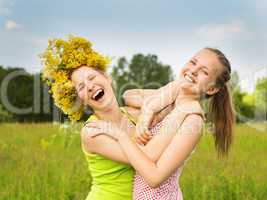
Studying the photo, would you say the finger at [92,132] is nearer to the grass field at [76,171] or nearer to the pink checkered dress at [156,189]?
the pink checkered dress at [156,189]

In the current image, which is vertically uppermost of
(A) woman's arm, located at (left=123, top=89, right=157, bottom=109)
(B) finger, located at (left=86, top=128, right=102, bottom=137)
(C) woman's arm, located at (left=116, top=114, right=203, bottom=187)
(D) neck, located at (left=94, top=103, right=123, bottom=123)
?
(A) woman's arm, located at (left=123, top=89, right=157, bottom=109)

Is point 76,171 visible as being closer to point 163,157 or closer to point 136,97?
point 136,97

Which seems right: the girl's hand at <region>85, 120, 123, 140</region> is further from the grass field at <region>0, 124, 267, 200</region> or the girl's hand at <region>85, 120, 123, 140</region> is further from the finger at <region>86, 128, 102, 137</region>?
the grass field at <region>0, 124, 267, 200</region>

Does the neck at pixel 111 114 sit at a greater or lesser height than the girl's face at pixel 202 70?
lesser

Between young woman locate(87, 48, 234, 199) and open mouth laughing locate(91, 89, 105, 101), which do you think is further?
open mouth laughing locate(91, 89, 105, 101)

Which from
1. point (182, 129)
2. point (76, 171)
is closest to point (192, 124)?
point (182, 129)

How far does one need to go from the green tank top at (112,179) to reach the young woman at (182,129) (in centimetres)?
7

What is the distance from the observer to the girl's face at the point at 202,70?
2.45 m

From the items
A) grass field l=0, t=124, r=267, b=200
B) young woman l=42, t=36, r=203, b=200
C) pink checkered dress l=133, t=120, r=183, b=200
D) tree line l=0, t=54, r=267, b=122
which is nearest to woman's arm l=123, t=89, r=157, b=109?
young woman l=42, t=36, r=203, b=200

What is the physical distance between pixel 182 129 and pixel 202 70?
1.34 ft

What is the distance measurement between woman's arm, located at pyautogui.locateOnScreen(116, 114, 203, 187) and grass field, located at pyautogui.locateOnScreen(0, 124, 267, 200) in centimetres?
279

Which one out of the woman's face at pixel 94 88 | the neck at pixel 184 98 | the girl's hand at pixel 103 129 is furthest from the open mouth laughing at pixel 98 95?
the neck at pixel 184 98

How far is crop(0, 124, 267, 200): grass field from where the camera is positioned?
5.09 m

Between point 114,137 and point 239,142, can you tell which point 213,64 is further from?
point 239,142
